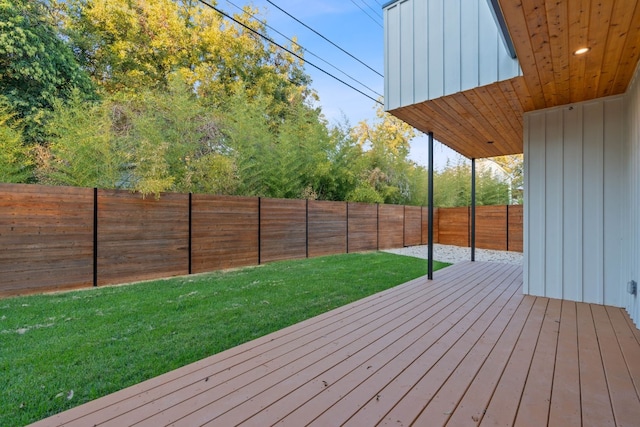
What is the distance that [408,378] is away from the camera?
1.61 metres

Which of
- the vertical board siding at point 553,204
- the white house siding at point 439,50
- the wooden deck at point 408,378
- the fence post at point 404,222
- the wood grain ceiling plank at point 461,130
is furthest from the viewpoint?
the fence post at point 404,222

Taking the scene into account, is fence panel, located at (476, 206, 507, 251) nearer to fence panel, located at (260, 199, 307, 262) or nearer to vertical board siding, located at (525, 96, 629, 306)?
fence panel, located at (260, 199, 307, 262)

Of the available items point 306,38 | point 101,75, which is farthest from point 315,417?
point 101,75

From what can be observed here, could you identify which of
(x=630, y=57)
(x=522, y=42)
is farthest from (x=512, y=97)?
(x=522, y=42)

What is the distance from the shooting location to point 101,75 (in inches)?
329

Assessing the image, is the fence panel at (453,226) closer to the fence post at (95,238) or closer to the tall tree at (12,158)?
the fence post at (95,238)

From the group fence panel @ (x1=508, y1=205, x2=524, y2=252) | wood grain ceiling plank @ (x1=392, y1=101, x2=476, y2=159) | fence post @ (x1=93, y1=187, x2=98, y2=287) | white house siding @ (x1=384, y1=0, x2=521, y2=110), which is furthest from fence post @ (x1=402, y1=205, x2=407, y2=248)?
fence post @ (x1=93, y1=187, x2=98, y2=287)

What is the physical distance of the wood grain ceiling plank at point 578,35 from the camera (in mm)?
1641

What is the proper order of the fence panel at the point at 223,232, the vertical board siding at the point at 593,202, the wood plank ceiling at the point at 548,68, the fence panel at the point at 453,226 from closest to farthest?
the wood plank ceiling at the point at 548,68 < the vertical board siding at the point at 593,202 < the fence panel at the point at 223,232 < the fence panel at the point at 453,226

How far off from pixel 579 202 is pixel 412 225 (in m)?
6.61

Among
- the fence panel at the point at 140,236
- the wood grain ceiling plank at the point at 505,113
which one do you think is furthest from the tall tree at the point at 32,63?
the wood grain ceiling plank at the point at 505,113

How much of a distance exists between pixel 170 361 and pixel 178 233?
306cm

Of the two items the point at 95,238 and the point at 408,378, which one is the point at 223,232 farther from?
the point at 408,378

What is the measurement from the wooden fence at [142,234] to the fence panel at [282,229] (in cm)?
2
